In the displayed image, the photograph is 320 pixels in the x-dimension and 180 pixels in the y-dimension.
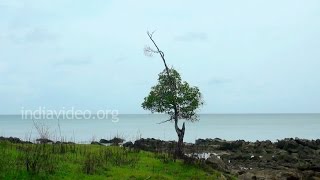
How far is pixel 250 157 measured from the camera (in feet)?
→ 135

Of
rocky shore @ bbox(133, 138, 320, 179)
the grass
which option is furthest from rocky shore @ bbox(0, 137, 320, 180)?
the grass

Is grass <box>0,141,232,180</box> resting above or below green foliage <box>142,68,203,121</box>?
below

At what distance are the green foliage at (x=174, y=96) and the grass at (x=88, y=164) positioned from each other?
11.5 ft

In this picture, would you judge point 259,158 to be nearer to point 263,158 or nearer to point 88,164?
point 263,158

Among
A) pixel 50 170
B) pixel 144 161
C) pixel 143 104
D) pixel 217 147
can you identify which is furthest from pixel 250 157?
pixel 50 170

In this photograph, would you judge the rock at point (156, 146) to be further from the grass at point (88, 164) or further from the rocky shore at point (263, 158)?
the grass at point (88, 164)

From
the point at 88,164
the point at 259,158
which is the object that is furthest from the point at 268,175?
the point at 259,158

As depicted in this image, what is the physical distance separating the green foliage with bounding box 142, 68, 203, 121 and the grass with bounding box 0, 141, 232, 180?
11.5ft

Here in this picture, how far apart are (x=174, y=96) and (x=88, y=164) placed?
8980 mm

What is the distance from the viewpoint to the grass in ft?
57.5

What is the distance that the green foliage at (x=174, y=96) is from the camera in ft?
87.6

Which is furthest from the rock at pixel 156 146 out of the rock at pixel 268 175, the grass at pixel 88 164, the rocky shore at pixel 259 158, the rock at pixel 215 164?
the rock at pixel 268 175

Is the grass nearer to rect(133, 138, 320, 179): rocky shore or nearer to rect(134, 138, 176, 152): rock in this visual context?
rect(133, 138, 320, 179): rocky shore

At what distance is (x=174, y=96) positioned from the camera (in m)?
26.5
